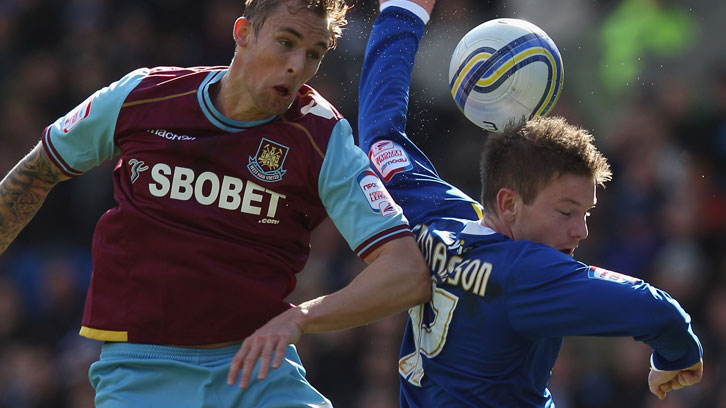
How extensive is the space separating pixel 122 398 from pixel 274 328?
0.73m

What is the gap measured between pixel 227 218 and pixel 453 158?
6.01 meters

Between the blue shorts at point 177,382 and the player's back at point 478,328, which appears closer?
the player's back at point 478,328

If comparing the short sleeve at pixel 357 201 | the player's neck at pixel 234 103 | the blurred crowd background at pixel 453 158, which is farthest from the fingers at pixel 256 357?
the blurred crowd background at pixel 453 158

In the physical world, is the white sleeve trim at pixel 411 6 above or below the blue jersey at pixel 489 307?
above

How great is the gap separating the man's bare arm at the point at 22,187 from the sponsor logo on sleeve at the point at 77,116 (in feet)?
0.58

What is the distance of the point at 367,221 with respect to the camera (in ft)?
12.1

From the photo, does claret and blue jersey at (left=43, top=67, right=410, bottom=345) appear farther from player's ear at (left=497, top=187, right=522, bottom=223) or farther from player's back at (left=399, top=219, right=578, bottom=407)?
player's ear at (left=497, top=187, right=522, bottom=223)

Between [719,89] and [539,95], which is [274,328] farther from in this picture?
[719,89]

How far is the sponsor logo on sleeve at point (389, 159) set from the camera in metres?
4.16

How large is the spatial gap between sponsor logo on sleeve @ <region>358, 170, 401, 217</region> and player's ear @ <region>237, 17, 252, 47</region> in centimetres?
71

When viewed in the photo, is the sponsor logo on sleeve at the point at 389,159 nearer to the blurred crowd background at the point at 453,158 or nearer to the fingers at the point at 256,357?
the fingers at the point at 256,357

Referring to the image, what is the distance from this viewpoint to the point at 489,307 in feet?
11.7

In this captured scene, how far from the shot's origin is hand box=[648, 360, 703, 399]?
3639 millimetres

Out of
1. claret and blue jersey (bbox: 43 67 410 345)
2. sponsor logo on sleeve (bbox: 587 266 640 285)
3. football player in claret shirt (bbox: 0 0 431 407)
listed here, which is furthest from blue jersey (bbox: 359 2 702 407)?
claret and blue jersey (bbox: 43 67 410 345)
